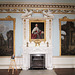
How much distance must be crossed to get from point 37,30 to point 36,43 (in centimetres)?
98

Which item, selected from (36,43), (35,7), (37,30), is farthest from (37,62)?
(35,7)

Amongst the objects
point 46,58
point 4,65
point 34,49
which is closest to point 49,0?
point 34,49

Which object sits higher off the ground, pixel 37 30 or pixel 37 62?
pixel 37 30

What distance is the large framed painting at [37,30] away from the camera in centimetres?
758

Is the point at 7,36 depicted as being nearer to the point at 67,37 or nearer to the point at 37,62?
the point at 37,62

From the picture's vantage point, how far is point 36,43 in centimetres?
752

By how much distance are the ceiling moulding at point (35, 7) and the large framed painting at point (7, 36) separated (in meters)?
0.76

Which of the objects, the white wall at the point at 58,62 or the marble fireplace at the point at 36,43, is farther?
the white wall at the point at 58,62

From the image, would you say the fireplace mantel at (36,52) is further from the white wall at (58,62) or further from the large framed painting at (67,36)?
the large framed painting at (67,36)

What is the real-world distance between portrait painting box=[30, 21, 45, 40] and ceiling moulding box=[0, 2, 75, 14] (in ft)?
3.06

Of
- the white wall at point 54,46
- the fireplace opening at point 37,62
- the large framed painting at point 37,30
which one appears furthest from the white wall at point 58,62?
the large framed painting at point 37,30

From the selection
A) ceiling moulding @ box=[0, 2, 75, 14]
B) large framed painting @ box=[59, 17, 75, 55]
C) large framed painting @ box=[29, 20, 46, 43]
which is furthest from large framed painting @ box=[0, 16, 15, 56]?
large framed painting @ box=[59, 17, 75, 55]

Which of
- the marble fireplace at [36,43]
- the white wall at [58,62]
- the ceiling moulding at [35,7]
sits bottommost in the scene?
the white wall at [58,62]

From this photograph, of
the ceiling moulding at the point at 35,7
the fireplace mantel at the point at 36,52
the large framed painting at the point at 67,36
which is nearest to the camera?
the fireplace mantel at the point at 36,52
